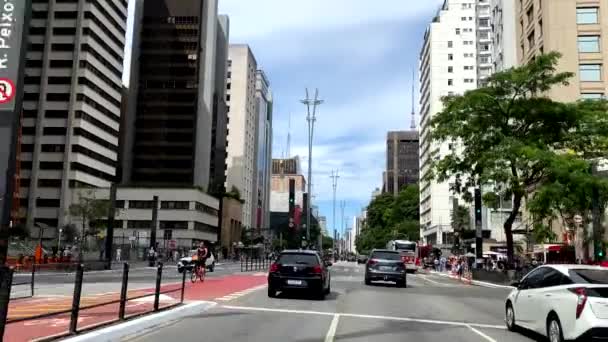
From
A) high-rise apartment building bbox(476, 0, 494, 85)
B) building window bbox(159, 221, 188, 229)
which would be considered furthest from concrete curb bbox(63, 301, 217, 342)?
high-rise apartment building bbox(476, 0, 494, 85)

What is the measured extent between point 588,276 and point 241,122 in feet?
454

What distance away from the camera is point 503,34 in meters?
72.6

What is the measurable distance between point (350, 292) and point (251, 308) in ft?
26.7

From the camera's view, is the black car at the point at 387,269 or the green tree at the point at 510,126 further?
the green tree at the point at 510,126

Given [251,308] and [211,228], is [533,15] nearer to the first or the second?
[251,308]

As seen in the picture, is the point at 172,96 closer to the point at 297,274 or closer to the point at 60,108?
the point at 60,108

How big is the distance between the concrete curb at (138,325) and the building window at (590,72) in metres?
50.2

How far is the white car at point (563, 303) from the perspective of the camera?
390 inches

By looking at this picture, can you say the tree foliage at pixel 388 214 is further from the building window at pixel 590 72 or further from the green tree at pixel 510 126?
the green tree at pixel 510 126

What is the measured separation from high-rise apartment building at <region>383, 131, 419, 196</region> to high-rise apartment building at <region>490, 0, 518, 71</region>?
10698 centimetres

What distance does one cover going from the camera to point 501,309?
63.5ft

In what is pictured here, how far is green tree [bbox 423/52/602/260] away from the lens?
1337 inches

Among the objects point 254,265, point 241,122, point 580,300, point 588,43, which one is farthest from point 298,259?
point 241,122

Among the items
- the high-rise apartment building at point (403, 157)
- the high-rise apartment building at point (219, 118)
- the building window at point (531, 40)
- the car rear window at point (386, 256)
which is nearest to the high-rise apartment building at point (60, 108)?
the high-rise apartment building at point (219, 118)
